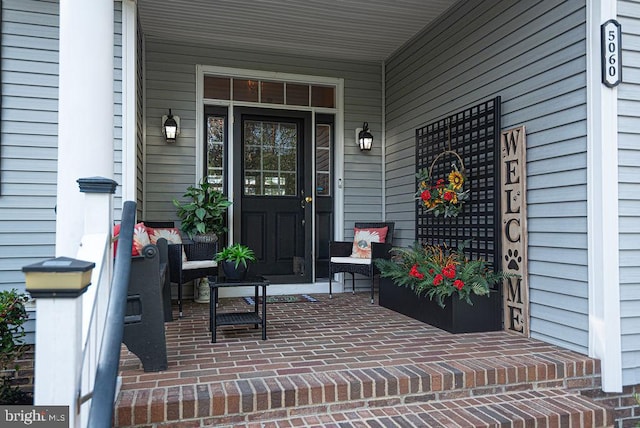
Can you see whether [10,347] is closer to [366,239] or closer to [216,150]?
[216,150]

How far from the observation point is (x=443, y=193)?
393 centimetres

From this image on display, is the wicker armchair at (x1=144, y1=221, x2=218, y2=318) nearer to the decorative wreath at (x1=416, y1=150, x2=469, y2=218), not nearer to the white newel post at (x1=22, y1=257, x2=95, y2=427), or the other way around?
the decorative wreath at (x1=416, y1=150, x2=469, y2=218)

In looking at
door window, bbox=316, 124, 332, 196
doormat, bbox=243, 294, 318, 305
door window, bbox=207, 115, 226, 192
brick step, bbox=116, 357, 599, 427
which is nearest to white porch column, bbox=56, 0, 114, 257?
brick step, bbox=116, 357, 599, 427

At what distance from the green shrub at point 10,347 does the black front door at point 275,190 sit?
8.03 ft

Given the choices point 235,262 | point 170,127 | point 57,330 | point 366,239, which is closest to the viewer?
point 57,330

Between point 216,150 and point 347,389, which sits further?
point 216,150

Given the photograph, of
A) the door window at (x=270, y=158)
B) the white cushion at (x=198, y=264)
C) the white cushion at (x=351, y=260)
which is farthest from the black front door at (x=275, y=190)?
the white cushion at (x=198, y=264)

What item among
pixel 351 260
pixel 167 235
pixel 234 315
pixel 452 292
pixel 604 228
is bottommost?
pixel 234 315

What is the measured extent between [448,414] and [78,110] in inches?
95.6

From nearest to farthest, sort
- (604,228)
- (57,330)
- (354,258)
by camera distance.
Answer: (57,330) → (604,228) → (354,258)

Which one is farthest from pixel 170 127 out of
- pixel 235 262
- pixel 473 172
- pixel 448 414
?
pixel 448 414

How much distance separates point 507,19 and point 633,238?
6.23ft

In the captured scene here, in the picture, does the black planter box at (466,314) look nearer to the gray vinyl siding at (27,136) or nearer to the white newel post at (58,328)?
the white newel post at (58,328)

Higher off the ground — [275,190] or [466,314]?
[275,190]
